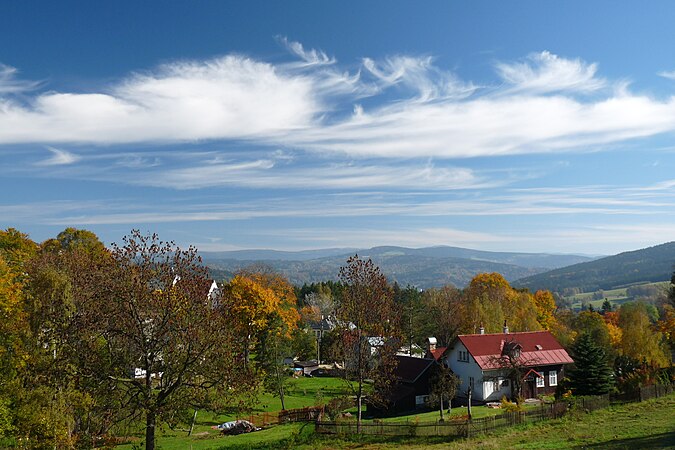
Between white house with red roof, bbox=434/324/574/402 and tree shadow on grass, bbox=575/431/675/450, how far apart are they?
20352 mm

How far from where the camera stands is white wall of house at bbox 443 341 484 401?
49.3m

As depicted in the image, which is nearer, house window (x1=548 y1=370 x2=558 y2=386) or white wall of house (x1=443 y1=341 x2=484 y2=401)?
white wall of house (x1=443 y1=341 x2=484 y2=401)

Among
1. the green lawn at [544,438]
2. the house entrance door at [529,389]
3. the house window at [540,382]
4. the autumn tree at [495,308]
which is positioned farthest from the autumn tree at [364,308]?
the autumn tree at [495,308]

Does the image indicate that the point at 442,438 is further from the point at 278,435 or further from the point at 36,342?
the point at 36,342

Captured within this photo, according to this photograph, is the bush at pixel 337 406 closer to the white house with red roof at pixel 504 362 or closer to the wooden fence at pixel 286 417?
the wooden fence at pixel 286 417

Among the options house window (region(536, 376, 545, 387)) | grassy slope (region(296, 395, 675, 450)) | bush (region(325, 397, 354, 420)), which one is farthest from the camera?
house window (region(536, 376, 545, 387))

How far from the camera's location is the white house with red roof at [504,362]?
49.1 m

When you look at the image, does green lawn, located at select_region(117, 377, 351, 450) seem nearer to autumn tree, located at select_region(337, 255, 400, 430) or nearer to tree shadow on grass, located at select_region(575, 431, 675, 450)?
autumn tree, located at select_region(337, 255, 400, 430)

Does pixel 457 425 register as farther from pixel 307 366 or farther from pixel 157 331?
pixel 307 366

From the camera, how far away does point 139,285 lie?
22.8 meters

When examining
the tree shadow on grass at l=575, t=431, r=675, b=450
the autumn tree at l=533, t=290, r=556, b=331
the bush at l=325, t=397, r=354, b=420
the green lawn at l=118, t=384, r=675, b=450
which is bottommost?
the bush at l=325, t=397, r=354, b=420

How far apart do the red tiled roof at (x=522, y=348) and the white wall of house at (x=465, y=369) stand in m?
0.77

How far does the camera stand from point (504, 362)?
48094mm

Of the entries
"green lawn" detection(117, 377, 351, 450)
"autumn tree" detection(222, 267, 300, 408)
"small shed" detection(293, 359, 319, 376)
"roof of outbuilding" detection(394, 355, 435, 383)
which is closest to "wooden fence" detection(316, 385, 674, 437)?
"green lawn" detection(117, 377, 351, 450)
